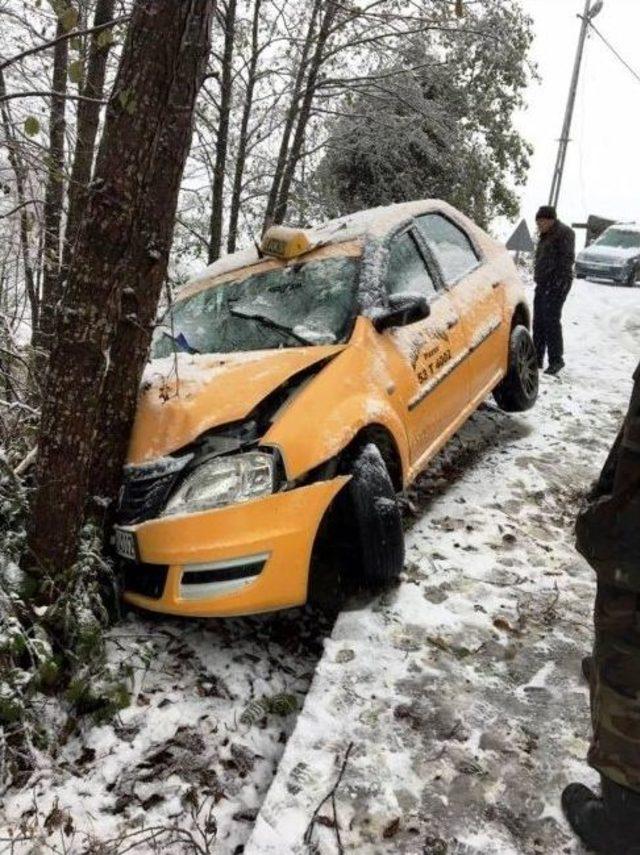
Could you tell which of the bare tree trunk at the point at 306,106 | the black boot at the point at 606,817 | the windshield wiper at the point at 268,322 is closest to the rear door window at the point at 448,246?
the windshield wiper at the point at 268,322

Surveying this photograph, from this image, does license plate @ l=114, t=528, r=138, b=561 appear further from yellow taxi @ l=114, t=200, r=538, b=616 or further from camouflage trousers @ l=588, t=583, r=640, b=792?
camouflage trousers @ l=588, t=583, r=640, b=792

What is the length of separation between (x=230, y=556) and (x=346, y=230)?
2.27m

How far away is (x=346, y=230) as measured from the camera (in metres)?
4.15

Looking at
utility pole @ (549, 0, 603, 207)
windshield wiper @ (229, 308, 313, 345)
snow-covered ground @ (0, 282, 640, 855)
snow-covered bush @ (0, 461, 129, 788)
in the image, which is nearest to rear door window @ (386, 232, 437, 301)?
windshield wiper @ (229, 308, 313, 345)

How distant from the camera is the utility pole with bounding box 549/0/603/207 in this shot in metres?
21.4

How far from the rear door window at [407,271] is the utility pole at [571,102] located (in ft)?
63.5

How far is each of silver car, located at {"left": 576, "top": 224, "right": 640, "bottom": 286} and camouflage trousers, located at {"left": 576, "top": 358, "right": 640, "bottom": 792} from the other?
17232 millimetres

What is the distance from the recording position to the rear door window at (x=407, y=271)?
3941mm

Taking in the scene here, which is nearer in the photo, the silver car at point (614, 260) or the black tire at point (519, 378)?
the black tire at point (519, 378)

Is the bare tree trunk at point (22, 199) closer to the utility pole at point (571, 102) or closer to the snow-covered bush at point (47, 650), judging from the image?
the snow-covered bush at point (47, 650)

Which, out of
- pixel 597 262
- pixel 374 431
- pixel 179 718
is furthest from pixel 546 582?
pixel 597 262

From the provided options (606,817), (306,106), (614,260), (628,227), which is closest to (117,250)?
(606,817)

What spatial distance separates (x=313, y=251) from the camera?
407 centimetres

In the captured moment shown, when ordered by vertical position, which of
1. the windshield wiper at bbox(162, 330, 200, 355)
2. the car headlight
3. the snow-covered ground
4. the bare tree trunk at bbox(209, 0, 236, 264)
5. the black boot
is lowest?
the snow-covered ground
